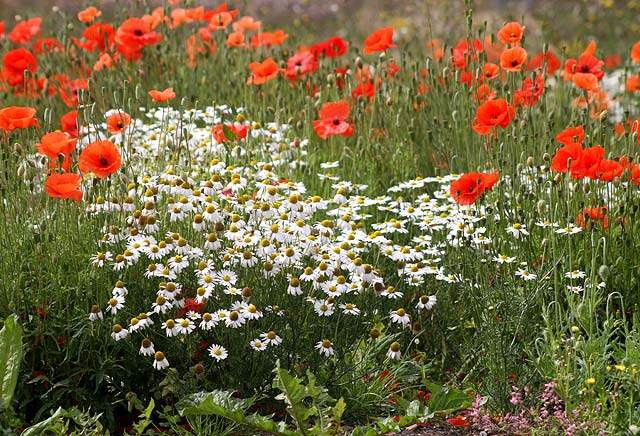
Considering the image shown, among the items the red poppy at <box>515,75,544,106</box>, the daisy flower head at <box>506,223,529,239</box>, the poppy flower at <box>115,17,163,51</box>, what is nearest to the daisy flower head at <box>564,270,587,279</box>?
the daisy flower head at <box>506,223,529,239</box>

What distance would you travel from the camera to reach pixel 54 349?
9.96 ft

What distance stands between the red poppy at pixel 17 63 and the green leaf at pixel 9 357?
2.29 metres

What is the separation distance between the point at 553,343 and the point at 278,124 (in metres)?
2.48

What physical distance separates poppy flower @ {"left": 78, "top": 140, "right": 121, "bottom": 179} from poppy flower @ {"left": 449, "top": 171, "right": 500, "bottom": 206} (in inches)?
49.0

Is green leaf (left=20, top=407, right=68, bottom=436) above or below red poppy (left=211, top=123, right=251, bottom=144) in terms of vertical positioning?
below

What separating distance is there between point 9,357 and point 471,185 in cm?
173

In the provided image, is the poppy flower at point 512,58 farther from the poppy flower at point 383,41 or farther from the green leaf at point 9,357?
the green leaf at point 9,357

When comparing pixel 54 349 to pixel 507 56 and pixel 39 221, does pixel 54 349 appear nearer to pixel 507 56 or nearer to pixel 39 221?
pixel 39 221

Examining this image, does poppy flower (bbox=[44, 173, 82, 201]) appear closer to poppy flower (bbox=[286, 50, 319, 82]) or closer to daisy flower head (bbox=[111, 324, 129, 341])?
daisy flower head (bbox=[111, 324, 129, 341])

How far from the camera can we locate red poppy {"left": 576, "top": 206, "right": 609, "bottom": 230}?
3.41 meters

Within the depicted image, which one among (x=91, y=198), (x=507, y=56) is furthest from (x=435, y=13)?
(x=91, y=198)

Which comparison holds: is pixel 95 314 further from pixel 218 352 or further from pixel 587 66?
pixel 587 66

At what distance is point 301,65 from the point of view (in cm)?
509

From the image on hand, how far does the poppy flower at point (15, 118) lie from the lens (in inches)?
129
